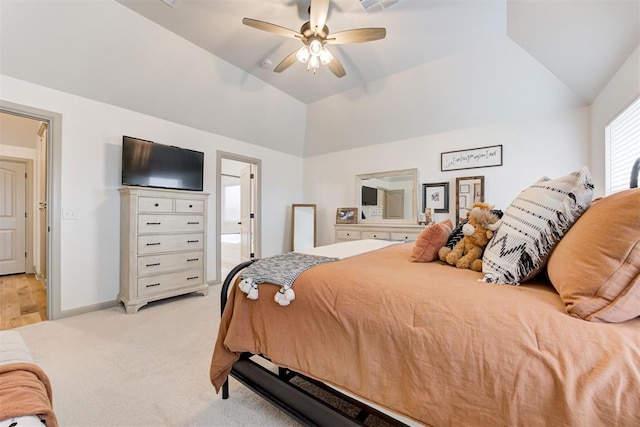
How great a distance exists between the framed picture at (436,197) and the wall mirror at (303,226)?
2.13 metres

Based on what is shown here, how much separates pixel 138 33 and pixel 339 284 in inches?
131

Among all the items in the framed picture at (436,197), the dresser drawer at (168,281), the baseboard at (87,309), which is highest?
the framed picture at (436,197)

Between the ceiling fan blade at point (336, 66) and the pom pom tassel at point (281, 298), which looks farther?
the ceiling fan blade at point (336, 66)

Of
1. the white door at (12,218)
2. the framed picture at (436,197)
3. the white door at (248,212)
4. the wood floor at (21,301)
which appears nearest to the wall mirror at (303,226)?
the white door at (248,212)

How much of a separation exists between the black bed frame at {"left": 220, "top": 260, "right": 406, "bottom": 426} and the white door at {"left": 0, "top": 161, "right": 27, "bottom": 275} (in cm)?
584

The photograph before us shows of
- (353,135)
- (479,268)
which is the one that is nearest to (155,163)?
(353,135)

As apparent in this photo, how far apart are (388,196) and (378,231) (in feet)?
2.14

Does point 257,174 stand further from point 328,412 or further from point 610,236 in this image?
point 610,236

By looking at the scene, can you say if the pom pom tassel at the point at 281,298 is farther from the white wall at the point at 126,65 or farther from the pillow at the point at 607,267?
the white wall at the point at 126,65

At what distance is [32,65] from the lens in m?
2.48

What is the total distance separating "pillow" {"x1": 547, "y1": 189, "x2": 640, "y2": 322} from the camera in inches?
27.0

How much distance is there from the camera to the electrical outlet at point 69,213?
9.09 ft

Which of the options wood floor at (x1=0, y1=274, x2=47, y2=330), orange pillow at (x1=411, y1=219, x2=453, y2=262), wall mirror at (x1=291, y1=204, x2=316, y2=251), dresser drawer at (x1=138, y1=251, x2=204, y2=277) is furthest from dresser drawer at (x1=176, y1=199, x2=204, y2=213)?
orange pillow at (x1=411, y1=219, x2=453, y2=262)

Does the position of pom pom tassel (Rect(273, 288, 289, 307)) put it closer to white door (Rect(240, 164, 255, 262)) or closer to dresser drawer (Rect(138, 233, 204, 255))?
dresser drawer (Rect(138, 233, 204, 255))
